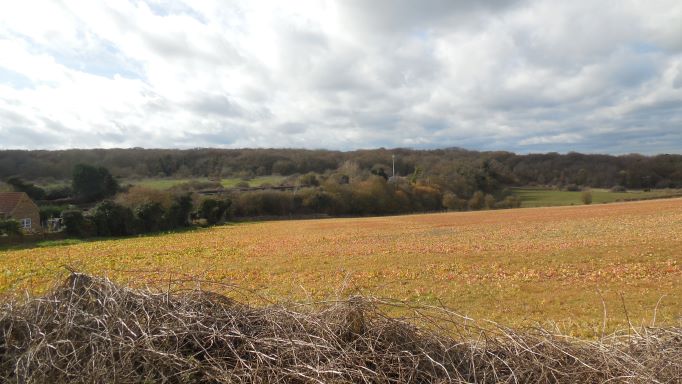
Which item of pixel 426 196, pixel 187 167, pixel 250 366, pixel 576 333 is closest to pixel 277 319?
pixel 250 366

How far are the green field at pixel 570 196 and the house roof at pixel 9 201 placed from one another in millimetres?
86682

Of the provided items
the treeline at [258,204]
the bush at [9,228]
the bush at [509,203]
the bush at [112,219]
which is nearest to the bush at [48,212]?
the treeline at [258,204]

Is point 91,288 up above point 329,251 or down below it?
above

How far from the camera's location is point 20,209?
43.7 metres

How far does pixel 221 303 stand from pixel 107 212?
41.5m

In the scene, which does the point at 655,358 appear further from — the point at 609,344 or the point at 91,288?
the point at 91,288

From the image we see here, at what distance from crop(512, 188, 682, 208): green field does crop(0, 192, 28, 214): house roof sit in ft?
284

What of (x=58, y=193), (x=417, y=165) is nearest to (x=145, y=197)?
(x=58, y=193)

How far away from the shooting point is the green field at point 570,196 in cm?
8725

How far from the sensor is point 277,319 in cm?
366

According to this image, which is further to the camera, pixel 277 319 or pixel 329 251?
pixel 329 251

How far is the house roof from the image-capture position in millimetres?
41969

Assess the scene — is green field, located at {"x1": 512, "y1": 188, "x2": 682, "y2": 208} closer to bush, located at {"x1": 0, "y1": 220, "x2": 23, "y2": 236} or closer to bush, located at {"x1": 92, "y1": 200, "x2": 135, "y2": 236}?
bush, located at {"x1": 92, "y1": 200, "x2": 135, "y2": 236}

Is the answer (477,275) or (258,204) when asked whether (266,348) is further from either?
(258,204)
